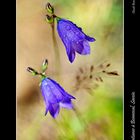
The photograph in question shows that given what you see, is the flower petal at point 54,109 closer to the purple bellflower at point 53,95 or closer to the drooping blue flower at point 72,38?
the purple bellflower at point 53,95

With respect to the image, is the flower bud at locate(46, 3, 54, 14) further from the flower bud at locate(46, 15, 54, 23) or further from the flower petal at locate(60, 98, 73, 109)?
the flower petal at locate(60, 98, 73, 109)

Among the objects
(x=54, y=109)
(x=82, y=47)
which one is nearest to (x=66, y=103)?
(x=54, y=109)

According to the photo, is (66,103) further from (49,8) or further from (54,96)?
(49,8)

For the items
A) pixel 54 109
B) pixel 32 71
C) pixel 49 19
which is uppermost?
pixel 49 19

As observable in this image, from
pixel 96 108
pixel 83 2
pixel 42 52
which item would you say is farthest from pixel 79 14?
pixel 96 108

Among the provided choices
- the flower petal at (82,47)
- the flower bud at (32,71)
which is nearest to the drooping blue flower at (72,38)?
the flower petal at (82,47)

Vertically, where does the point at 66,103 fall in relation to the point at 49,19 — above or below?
below

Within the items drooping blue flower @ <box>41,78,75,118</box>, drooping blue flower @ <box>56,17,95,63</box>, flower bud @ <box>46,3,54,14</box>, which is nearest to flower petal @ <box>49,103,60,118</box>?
drooping blue flower @ <box>41,78,75,118</box>

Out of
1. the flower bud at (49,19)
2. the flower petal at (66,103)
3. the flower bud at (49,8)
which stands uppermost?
the flower bud at (49,8)
